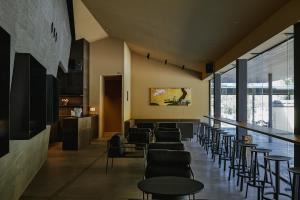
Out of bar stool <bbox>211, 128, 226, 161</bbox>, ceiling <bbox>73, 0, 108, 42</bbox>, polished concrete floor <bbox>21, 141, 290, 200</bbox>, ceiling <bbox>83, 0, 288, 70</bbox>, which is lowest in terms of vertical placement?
polished concrete floor <bbox>21, 141, 290, 200</bbox>

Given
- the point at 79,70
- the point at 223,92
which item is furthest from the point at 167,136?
the point at 79,70

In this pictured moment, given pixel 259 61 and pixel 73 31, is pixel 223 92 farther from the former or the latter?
pixel 73 31

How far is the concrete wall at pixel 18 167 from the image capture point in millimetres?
3615

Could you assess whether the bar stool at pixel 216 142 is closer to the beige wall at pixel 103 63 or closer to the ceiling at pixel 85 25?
the beige wall at pixel 103 63

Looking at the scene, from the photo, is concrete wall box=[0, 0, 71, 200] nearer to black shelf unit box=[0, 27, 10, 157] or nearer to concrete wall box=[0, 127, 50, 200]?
concrete wall box=[0, 127, 50, 200]

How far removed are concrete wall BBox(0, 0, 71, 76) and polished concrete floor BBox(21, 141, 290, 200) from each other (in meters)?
2.02

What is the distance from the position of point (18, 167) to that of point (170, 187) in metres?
2.41

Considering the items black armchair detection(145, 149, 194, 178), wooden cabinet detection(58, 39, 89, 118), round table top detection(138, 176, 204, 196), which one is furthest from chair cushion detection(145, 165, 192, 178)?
wooden cabinet detection(58, 39, 89, 118)

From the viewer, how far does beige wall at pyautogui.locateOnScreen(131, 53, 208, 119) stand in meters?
13.6

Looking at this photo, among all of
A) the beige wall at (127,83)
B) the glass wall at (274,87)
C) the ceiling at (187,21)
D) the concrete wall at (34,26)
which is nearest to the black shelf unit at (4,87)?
the concrete wall at (34,26)

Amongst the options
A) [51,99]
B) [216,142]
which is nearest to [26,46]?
[51,99]

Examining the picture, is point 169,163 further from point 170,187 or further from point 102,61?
point 102,61

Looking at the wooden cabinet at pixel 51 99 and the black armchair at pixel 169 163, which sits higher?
the wooden cabinet at pixel 51 99

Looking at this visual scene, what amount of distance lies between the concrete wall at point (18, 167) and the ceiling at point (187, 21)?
130 inches
